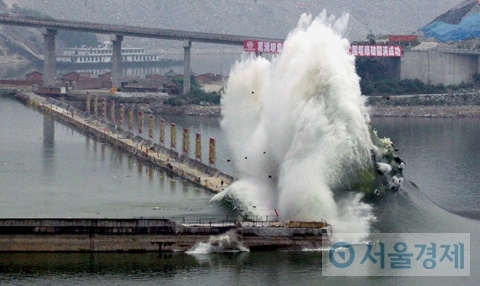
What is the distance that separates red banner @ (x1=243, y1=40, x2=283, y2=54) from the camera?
112m

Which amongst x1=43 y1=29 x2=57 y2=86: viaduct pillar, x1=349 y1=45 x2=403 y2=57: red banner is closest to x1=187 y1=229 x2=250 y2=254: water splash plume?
x1=349 y1=45 x2=403 y2=57: red banner

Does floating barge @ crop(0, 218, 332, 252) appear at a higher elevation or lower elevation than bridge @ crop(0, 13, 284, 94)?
lower

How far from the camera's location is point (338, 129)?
52.7 meters

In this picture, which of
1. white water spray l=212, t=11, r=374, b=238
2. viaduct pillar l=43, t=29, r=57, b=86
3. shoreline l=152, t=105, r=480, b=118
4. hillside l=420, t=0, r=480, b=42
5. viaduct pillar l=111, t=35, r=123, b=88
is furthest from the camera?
hillside l=420, t=0, r=480, b=42

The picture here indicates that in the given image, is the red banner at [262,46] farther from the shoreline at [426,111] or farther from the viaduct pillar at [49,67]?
the viaduct pillar at [49,67]

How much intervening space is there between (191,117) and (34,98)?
15.0 m

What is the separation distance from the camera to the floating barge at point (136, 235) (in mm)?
48750

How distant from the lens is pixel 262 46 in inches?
4437

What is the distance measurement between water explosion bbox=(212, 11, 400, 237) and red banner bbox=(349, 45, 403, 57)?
53.7m

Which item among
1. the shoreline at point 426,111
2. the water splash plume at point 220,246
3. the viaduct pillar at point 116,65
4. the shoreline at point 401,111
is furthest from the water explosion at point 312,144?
the viaduct pillar at point 116,65

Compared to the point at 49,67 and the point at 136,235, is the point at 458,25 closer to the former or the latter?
the point at 49,67

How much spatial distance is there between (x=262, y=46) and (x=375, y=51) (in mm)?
9835

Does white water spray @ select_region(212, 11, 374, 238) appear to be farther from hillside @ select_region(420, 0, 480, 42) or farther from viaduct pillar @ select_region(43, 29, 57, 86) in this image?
hillside @ select_region(420, 0, 480, 42)

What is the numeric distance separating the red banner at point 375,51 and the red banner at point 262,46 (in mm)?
6171
